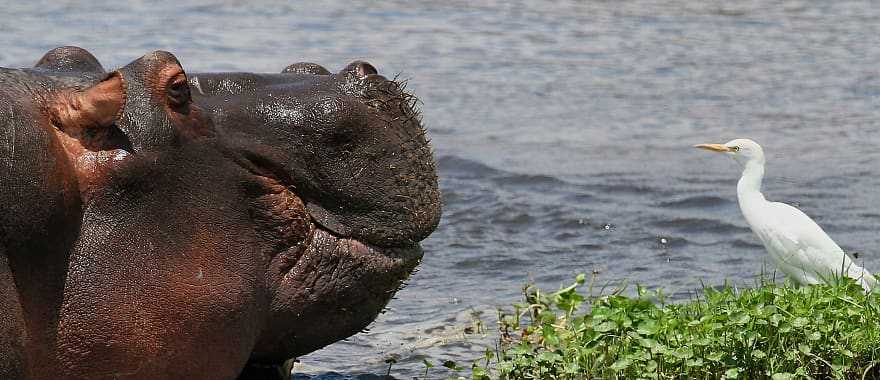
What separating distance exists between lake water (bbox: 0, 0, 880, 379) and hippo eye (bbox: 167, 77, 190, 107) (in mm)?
1932

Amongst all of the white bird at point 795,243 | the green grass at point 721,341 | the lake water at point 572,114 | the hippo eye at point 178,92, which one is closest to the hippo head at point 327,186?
the hippo eye at point 178,92

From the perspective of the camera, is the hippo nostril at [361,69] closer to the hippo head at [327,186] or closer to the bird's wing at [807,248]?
the hippo head at [327,186]

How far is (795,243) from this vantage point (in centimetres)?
550

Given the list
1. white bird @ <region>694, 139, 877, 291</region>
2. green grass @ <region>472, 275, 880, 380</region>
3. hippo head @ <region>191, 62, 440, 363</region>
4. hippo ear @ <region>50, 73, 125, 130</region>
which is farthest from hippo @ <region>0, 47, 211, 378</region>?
white bird @ <region>694, 139, 877, 291</region>

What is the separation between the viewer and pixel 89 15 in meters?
13.7

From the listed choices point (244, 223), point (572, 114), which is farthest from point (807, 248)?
point (572, 114)

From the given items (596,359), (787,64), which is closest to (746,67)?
(787,64)

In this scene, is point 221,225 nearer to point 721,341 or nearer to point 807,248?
point 721,341

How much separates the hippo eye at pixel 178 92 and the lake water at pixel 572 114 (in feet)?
6.34

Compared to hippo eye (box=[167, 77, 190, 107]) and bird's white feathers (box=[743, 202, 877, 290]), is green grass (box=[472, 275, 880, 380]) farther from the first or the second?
hippo eye (box=[167, 77, 190, 107])

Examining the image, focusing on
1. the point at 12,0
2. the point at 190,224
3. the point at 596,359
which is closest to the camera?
the point at 190,224

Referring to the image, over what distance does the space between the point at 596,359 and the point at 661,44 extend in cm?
829

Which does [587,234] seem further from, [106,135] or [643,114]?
[106,135]

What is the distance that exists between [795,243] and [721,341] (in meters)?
1.84
